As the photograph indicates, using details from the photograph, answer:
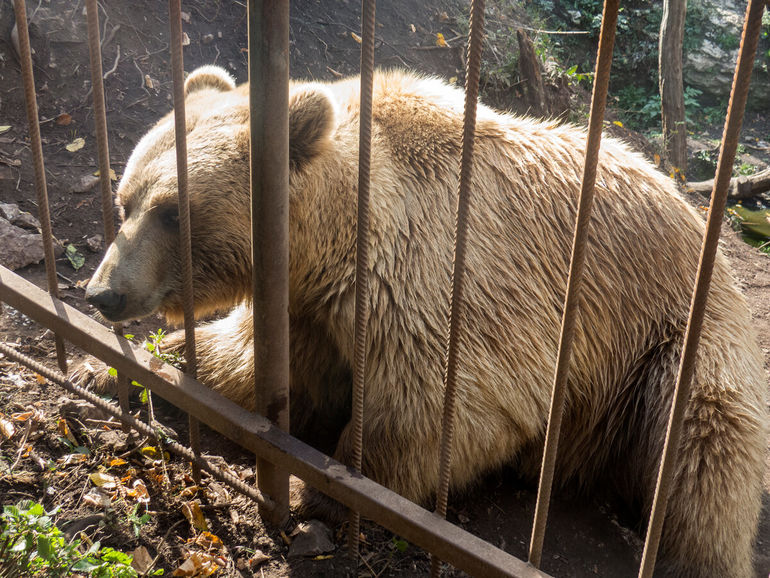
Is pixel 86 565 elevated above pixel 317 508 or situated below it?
above

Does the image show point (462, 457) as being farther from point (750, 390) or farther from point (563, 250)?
point (750, 390)

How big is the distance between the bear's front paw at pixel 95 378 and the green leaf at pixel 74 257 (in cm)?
112

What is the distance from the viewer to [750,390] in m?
2.95

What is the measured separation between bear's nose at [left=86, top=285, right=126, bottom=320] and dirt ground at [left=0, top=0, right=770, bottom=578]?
23.8 inches

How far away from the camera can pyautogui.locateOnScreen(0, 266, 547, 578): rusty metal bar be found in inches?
83.8

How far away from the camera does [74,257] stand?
14.8 feet

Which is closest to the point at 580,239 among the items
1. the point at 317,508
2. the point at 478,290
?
the point at 478,290

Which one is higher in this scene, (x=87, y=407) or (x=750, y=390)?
(x=750, y=390)

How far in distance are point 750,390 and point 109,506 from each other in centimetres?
251

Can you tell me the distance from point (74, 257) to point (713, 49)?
1416 cm

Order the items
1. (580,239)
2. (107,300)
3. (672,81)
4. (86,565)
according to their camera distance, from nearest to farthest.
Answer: (580,239) → (86,565) → (107,300) → (672,81)

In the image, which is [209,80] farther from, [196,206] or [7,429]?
[7,429]

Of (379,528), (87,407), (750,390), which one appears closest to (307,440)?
(379,528)

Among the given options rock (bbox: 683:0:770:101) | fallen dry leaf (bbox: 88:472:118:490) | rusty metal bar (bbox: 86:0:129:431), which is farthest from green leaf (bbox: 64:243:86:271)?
rock (bbox: 683:0:770:101)
